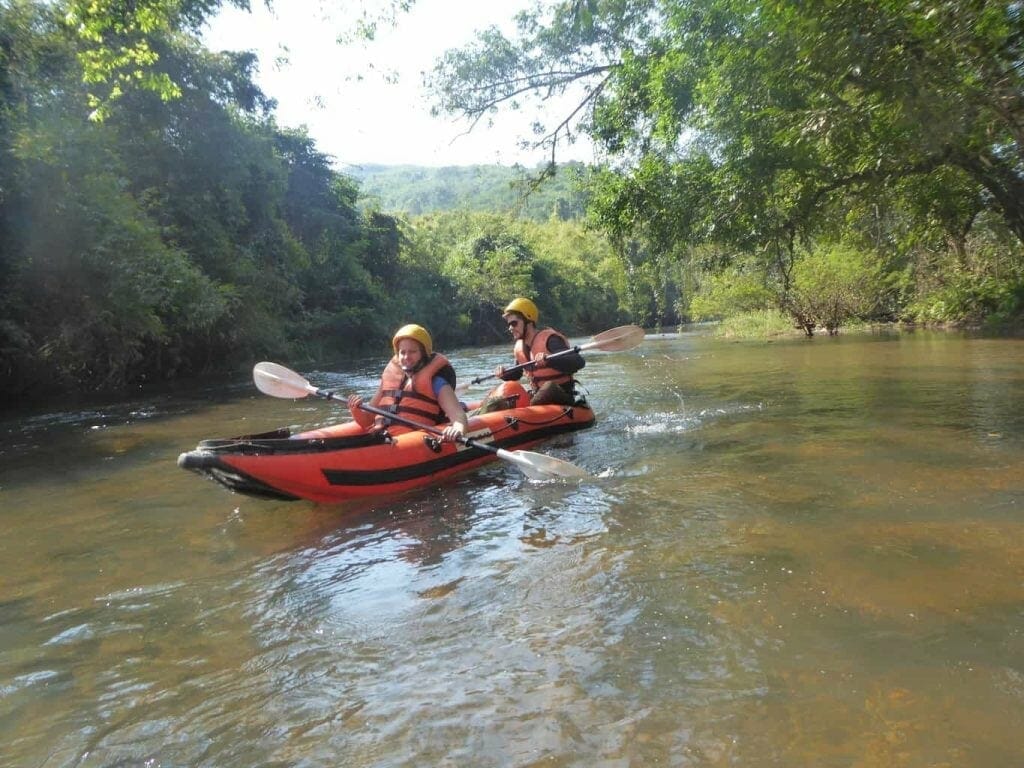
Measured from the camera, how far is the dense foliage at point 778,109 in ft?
16.5

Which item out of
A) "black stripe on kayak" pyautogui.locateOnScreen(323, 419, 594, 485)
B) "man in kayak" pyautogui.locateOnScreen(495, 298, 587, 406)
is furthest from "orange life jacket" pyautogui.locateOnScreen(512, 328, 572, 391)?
"black stripe on kayak" pyautogui.locateOnScreen(323, 419, 594, 485)

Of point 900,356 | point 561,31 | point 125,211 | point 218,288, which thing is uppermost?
point 561,31

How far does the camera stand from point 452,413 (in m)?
5.18

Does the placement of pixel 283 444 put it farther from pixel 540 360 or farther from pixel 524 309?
pixel 524 309

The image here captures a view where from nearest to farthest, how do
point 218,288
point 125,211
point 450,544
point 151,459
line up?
point 450,544
point 151,459
point 125,211
point 218,288

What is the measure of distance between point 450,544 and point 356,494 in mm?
1196

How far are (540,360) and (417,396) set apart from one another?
1916mm

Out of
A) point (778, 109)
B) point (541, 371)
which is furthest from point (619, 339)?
point (778, 109)

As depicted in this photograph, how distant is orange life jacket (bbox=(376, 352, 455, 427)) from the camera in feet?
17.8

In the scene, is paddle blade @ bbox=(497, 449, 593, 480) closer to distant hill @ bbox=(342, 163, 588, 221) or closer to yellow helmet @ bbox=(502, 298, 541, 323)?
yellow helmet @ bbox=(502, 298, 541, 323)

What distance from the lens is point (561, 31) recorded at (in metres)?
10.4

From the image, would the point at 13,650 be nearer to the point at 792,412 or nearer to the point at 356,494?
the point at 356,494

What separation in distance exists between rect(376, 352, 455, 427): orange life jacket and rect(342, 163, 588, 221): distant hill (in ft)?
21.4

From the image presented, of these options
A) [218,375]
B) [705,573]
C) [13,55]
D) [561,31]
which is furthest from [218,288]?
[705,573]
